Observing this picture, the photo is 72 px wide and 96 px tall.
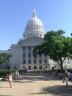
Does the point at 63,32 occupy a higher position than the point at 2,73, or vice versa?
the point at 63,32

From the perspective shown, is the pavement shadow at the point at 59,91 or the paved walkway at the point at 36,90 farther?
the pavement shadow at the point at 59,91

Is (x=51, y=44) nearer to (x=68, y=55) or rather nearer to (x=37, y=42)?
(x=68, y=55)

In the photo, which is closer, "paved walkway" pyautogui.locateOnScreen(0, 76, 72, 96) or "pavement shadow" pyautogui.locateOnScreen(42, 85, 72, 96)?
"paved walkway" pyautogui.locateOnScreen(0, 76, 72, 96)

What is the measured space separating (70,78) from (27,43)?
161 metres

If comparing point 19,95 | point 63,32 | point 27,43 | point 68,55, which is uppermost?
point 27,43

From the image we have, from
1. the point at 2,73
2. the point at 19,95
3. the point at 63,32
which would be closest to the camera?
the point at 19,95

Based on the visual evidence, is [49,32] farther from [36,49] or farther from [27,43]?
[27,43]

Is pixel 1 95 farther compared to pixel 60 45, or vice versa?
pixel 60 45

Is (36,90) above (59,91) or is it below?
above

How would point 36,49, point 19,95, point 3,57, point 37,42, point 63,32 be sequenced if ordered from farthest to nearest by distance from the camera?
point 37,42, point 3,57, point 36,49, point 63,32, point 19,95

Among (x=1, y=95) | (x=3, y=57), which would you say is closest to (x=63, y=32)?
(x=3, y=57)

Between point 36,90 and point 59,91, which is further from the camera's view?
point 36,90

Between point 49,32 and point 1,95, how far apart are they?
227ft

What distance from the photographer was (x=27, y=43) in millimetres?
199375
